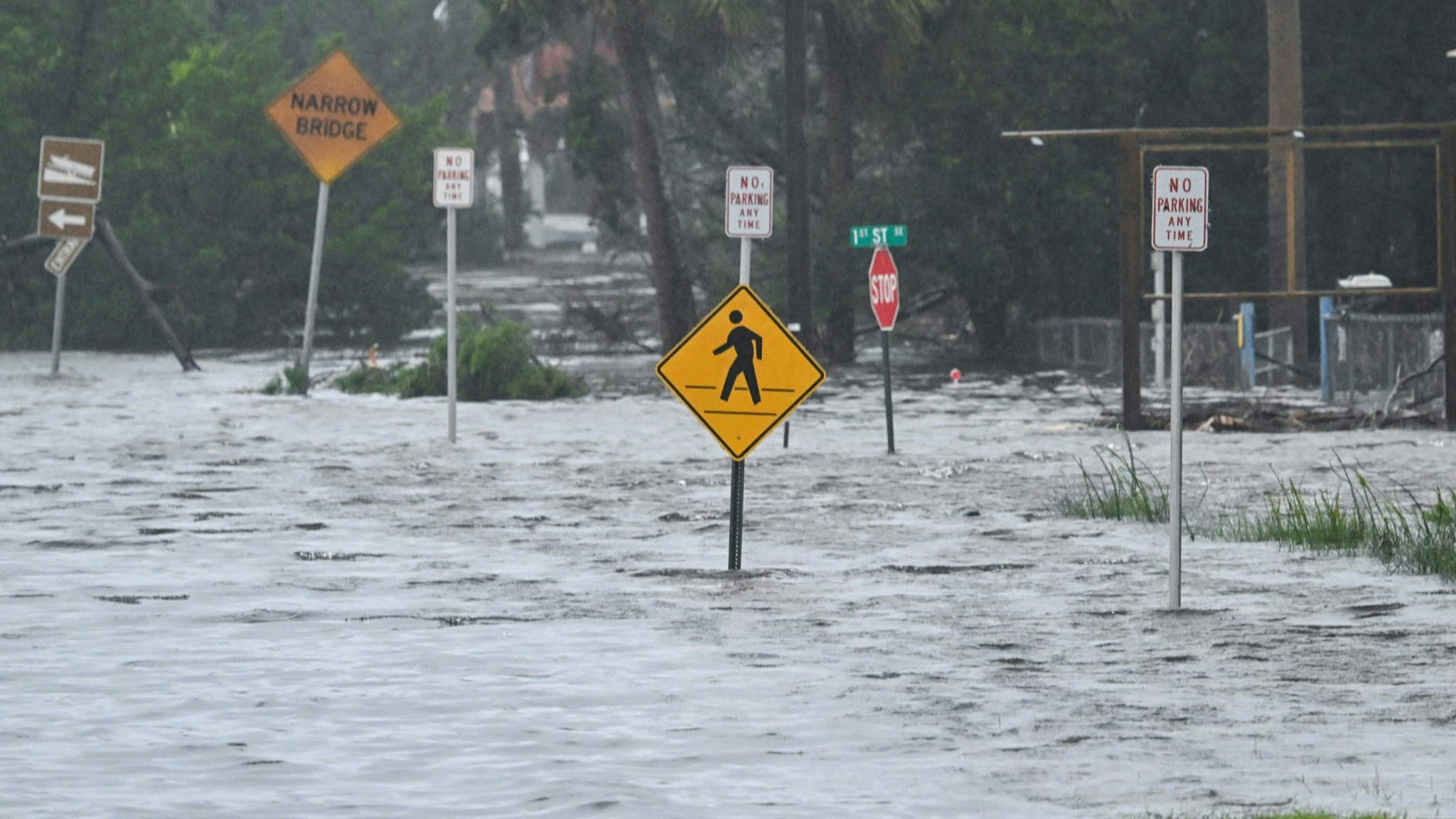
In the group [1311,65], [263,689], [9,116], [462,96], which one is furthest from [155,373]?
[462,96]

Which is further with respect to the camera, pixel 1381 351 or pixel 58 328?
pixel 58 328

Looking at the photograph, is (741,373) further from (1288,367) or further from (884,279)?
(1288,367)

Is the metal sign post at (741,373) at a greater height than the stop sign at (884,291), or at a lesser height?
lesser

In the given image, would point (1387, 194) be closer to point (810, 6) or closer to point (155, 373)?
point (810, 6)

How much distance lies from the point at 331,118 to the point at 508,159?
58.7 meters

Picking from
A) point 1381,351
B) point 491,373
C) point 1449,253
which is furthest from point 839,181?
point 1449,253

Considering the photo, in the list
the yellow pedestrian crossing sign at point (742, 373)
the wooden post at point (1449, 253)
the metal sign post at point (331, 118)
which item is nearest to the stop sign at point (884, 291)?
the wooden post at point (1449, 253)

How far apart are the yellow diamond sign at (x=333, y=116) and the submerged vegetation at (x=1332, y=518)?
14715 mm

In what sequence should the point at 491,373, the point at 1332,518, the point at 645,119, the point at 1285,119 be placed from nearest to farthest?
the point at 1332,518, the point at 491,373, the point at 1285,119, the point at 645,119

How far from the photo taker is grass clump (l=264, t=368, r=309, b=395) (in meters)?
32.5

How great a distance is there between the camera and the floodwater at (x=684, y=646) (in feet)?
29.5

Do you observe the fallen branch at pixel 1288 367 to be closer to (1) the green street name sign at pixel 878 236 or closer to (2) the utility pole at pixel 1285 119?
(2) the utility pole at pixel 1285 119

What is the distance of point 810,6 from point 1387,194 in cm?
1011

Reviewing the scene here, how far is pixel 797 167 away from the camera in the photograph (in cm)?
3981
